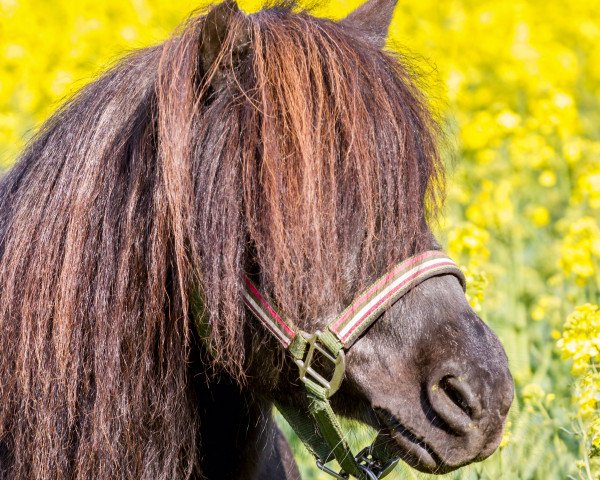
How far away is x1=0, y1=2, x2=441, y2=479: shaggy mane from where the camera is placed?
6.79 feet

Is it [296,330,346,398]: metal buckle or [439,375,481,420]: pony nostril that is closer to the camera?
[439,375,481,420]: pony nostril

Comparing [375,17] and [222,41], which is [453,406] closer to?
[222,41]

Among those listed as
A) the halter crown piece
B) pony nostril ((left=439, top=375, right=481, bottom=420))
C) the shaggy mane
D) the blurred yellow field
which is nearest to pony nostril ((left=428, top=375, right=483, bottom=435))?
pony nostril ((left=439, top=375, right=481, bottom=420))

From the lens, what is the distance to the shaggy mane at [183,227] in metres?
2.07

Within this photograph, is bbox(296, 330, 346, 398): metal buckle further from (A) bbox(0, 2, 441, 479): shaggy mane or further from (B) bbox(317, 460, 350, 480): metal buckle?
(B) bbox(317, 460, 350, 480): metal buckle

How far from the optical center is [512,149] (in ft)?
18.6

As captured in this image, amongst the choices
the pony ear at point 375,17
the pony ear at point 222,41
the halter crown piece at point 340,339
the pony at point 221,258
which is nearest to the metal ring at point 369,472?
the halter crown piece at point 340,339

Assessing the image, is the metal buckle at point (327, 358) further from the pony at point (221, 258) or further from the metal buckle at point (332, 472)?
the metal buckle at point (332, 472)

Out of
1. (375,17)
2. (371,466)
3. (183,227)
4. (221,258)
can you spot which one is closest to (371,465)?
(371,466)

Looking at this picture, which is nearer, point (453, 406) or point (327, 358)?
point (453, 406)

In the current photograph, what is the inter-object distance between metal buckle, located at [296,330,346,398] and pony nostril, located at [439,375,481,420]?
0.24m

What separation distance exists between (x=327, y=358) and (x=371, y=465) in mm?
331

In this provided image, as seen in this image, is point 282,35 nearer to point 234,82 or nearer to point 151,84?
point 234,82

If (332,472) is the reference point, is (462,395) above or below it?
above
